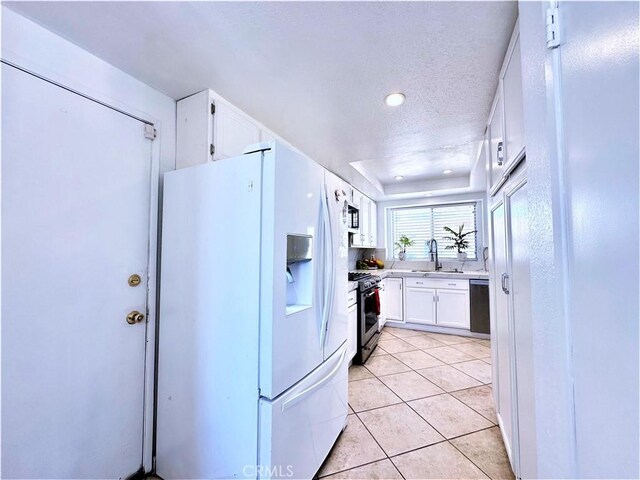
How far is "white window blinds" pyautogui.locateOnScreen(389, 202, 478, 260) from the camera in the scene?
14.8 feet

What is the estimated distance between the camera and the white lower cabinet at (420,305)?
407cm

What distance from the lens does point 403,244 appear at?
4.95 meters

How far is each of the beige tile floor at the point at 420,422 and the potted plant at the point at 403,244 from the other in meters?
2.03

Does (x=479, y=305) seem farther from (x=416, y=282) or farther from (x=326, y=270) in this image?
(x=326, y=270)

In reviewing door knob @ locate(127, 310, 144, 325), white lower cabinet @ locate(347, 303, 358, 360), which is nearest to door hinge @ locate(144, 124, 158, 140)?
door knob @ locate(127, 310, 144, 325)

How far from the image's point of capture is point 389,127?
2.11 metres

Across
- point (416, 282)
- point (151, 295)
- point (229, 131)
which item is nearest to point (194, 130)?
point (229, 131)

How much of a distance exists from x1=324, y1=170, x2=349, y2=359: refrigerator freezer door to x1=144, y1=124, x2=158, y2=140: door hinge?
1.06m

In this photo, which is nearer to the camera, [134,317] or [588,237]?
[588,237]

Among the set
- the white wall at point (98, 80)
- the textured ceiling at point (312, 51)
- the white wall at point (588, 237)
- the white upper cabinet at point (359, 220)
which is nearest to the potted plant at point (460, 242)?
the white upper cabinet at point (359, 220)

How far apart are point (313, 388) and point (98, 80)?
6.40ft

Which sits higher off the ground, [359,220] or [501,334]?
[359,220]

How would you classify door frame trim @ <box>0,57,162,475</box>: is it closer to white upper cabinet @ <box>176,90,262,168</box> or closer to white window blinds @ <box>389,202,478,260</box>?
white upper cabinet @ <box>176,90,262,168</box>

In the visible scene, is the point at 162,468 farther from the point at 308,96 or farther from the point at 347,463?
the point at 308,96
